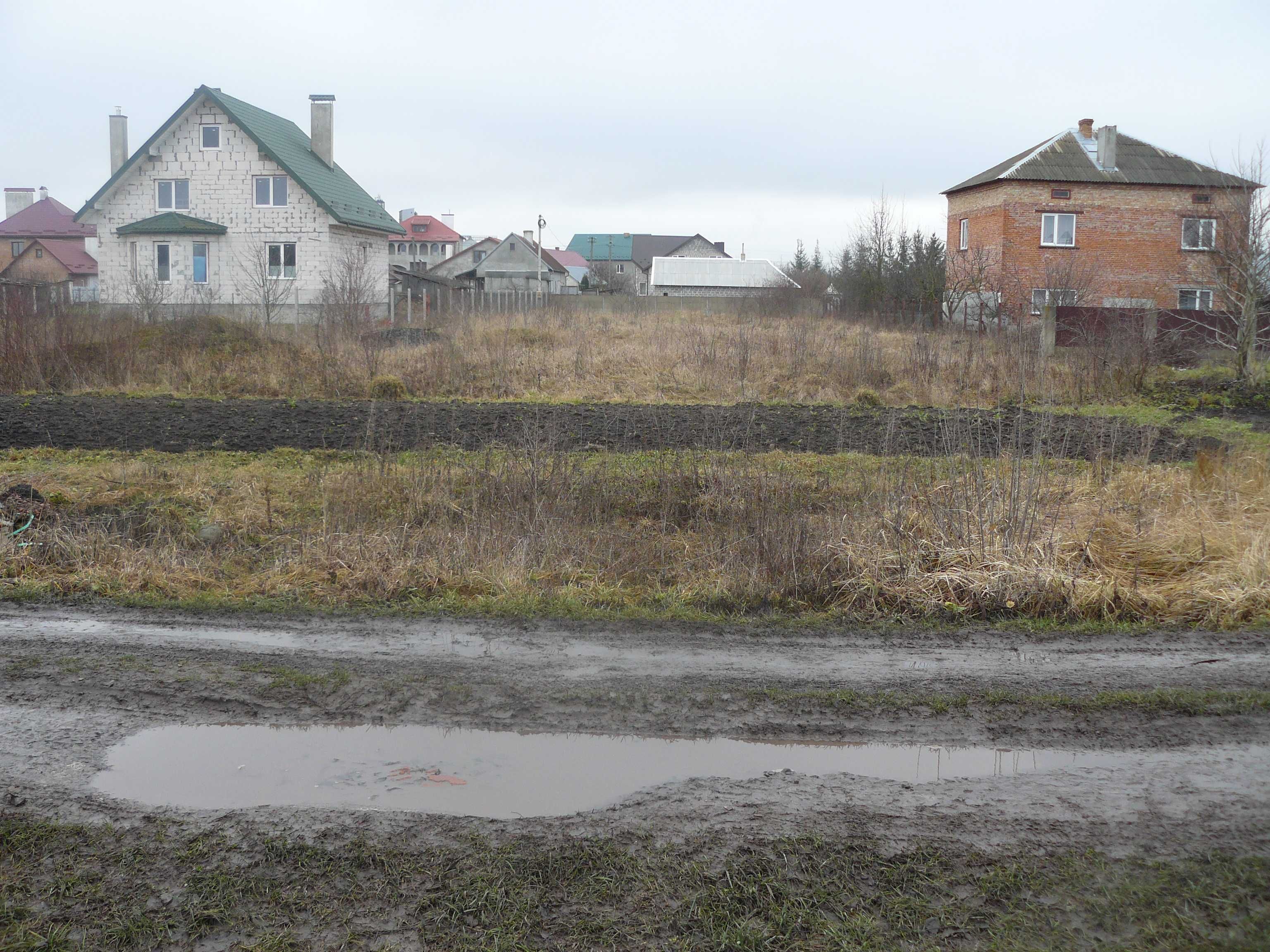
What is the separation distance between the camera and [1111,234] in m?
35.6

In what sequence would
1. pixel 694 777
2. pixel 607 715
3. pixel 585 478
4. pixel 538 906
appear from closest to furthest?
pixel 538 906 → pixel 694 777 → pixel 607 715 → pixel 585 478

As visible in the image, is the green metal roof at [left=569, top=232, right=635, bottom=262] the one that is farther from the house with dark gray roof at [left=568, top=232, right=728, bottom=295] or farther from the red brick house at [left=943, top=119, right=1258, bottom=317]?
the red brick house at [left=943, top=119, right=1258, bottom=317]

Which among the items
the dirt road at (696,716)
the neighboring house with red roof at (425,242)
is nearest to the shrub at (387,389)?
the dirt road at (696,716)

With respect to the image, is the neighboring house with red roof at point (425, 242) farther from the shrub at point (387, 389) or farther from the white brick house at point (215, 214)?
the shrub at point (387, 389)

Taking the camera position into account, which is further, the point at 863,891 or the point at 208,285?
the point at 208,285

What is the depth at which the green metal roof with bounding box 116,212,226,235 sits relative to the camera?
121 feet

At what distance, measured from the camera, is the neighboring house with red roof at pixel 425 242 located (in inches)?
3639

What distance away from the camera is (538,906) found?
346 cm

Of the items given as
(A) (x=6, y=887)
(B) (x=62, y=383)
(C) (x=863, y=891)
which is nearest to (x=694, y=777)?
(C) (x=863, y=891)

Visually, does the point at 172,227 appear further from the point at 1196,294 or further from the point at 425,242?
the point at 425,242

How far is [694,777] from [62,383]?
18892mm

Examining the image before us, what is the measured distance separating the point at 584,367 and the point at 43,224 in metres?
67.4

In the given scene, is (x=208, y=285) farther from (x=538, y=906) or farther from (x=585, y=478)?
(x=538, y=906)

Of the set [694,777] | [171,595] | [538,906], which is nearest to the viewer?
[538,906]
